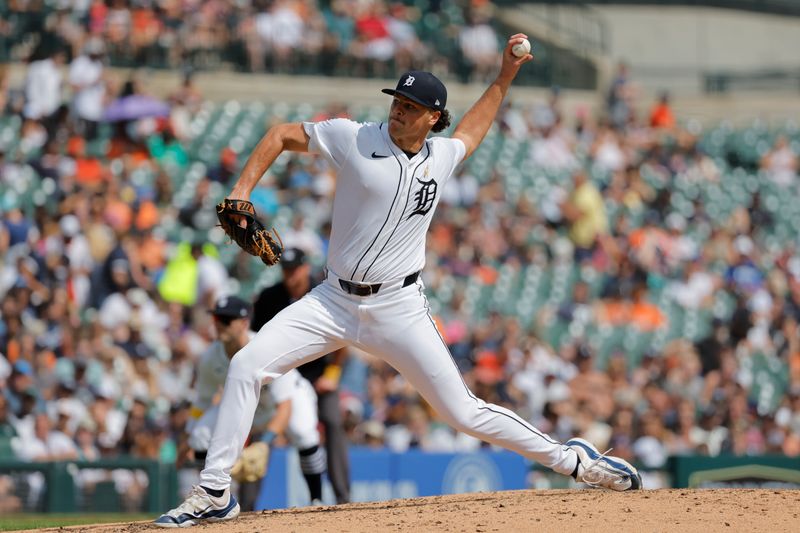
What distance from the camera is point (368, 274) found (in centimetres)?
621

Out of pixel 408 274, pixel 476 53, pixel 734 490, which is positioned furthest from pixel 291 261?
pixel 476 53

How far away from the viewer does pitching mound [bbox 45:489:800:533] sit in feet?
19.5

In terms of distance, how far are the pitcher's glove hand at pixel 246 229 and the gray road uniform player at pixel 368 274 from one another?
0.06 meters

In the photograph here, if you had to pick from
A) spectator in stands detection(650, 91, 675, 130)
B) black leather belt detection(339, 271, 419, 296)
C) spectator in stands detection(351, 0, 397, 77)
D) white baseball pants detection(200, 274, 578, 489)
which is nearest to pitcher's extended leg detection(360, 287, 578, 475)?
white baseball pants detection(200, 274, 578, 489)

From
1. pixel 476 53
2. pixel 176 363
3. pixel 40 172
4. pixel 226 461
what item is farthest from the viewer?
pixel 476 53

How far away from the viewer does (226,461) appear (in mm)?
6188

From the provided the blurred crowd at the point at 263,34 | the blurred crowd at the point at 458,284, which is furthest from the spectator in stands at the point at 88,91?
the blurred crowd at the point at 263,34

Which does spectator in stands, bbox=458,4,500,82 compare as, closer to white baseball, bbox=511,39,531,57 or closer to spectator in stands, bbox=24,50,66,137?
spectator in stands, bbox=24,50,66,137

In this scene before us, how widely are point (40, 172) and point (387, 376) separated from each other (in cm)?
453

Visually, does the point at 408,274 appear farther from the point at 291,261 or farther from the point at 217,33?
the point at 217,33

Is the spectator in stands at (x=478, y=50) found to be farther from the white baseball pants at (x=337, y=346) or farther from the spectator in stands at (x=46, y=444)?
the white baseball pants at (x=337, y=346)

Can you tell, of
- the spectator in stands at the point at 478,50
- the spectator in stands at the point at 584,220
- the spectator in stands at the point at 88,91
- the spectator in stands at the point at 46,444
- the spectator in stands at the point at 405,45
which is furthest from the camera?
the spectator in stands at the point at 478,50

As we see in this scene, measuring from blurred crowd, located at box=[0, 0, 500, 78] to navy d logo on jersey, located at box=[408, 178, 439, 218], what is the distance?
11704 mm

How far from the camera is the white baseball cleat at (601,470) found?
266 inches
